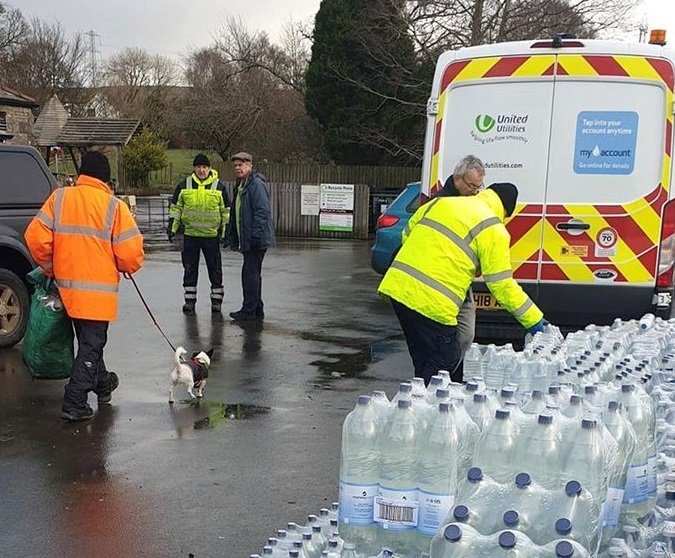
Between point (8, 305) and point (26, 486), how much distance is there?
3911mm

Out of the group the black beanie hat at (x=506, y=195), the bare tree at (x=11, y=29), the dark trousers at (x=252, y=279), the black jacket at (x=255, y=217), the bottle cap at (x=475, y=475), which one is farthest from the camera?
the bare tree at (x=11, y=29)

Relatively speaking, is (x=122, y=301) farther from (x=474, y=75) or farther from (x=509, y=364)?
(x=509, y=364)

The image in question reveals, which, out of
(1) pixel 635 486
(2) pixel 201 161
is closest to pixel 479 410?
(1) pixel 635 486

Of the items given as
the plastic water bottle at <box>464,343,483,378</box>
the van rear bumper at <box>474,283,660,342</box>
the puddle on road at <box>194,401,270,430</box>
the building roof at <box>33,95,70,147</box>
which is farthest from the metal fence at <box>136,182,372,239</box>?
the plastic water bottle at <box>464,343,483,378</box>

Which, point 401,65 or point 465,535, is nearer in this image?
point 465,535

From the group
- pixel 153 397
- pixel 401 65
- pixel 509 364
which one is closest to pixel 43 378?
pixel 153 397

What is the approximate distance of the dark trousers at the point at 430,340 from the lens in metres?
4.78

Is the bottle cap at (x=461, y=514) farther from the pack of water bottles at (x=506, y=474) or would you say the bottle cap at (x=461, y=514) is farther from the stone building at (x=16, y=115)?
the stone building at (x=16, y=115)

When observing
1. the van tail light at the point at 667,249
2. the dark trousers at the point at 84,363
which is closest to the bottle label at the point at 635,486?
the van tail light at the point at 667,249

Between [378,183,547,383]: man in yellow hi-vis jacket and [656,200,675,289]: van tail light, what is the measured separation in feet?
7.07

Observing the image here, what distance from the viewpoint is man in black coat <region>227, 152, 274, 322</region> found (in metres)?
9.75

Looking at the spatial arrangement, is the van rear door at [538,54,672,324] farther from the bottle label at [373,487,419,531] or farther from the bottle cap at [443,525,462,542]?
the bottle cap at [443,525,462,542]

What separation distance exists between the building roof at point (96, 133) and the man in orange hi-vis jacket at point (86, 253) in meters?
29.7

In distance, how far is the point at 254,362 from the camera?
789 centimetres
